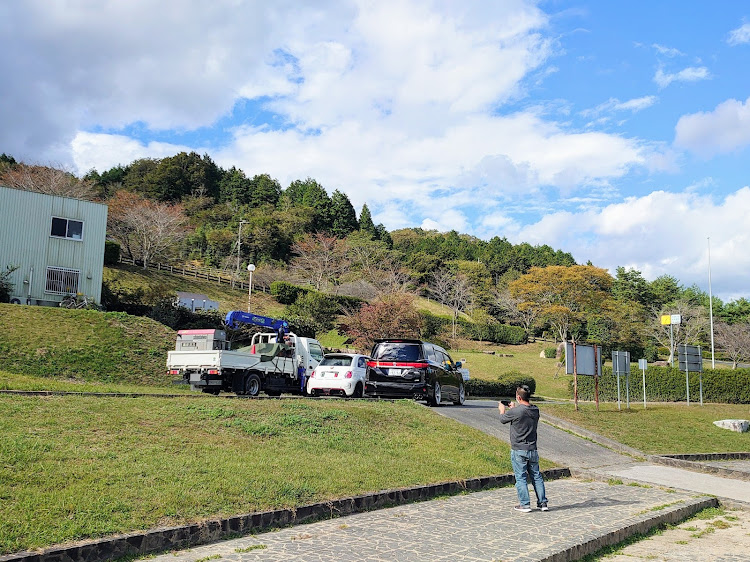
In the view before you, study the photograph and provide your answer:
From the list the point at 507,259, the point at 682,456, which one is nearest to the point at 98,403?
the point at 682,456

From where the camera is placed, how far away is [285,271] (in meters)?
64.7

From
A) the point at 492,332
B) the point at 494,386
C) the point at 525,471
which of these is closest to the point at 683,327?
the point at 492,332

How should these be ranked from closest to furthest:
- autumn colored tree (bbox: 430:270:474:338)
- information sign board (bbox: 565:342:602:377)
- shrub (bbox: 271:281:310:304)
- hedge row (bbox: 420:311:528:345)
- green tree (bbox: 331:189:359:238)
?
information sign board (bbox: 565:342:602:377)
shrub (bbox: 271:281:310:304)
hedge row (bbox: 420:311:528:345)
autumn colored tree (bbox: 430:270:474:338)
green tree (bbox: 331:189:359:238)

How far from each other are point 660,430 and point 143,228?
140ft

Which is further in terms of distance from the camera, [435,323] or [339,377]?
[435,323]

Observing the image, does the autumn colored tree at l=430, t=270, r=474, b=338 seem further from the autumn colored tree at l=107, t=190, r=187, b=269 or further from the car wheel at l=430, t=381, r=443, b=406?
the car wheel at l=430, t=381, r=443, b=406

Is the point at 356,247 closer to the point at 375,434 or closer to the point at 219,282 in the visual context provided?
the point at 219,282

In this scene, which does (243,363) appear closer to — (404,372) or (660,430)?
(404,372)

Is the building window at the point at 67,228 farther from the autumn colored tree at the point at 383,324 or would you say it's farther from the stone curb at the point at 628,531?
the stone curb at the point at 628,531

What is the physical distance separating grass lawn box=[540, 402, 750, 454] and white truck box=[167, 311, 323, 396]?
8320mm

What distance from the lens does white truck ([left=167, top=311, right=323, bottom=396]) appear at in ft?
59.7

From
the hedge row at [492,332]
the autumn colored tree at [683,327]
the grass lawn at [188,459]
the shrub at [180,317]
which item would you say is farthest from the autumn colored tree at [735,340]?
the grass lawn at [188,459]

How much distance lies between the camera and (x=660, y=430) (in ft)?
64.2

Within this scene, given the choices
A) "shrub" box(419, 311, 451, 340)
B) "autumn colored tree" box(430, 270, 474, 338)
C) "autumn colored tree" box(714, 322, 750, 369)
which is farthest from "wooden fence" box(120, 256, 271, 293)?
"autumn colored tree" box(714, 322, 750, 369)
